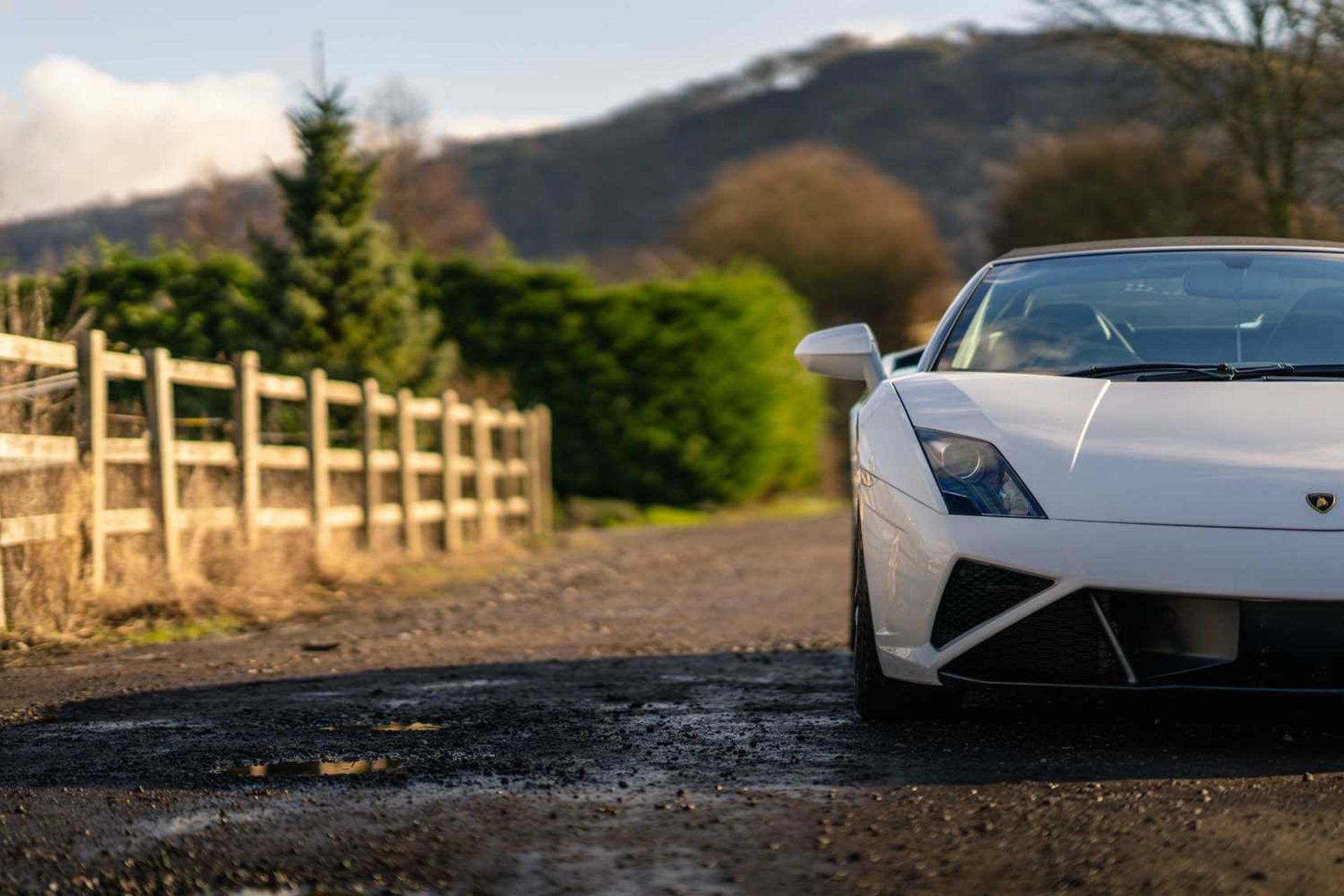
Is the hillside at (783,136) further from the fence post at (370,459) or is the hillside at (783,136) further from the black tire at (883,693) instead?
the black tire at (883,693)

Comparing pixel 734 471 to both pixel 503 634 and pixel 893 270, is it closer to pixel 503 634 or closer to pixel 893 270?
pixel 503 634

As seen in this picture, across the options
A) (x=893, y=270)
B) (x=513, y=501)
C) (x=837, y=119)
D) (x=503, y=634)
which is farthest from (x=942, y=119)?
(x=503, y=634)

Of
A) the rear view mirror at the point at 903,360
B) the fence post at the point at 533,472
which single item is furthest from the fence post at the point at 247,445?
the fence post at the point at 533,472

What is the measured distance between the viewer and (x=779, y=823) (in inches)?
143

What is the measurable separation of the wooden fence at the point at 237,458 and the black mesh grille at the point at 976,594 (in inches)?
189

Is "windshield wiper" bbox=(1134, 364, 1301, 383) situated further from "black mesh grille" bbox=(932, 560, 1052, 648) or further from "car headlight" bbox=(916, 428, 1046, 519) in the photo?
"black mesh grille" bbox=(932, 560, 1052, 648)

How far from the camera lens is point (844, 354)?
19.1 feet

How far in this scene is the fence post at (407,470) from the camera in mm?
14188

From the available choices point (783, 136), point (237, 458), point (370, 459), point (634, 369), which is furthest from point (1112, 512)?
point (783, 136)

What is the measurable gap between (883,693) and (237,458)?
678 cm

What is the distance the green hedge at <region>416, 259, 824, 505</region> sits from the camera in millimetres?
24016

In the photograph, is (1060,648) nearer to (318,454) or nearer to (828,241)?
(318,454)

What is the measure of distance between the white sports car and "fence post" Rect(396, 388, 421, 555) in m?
9.28

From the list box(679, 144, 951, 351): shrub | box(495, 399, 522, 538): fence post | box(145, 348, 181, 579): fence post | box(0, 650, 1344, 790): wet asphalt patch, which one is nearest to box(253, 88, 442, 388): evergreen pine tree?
box(495, 399, 522, 538): fence post
